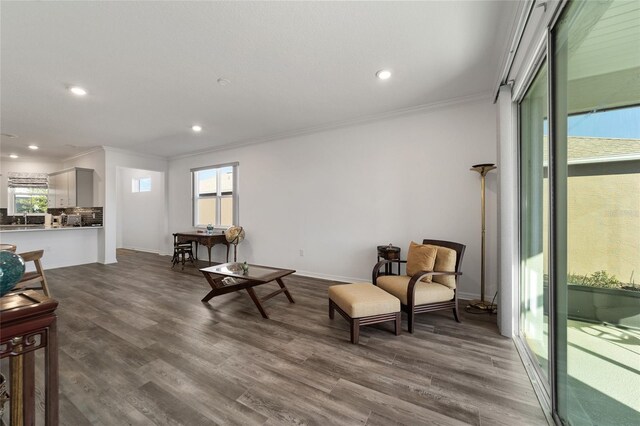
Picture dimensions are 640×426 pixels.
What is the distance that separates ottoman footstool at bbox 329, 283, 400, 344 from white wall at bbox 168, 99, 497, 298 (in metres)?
1.55

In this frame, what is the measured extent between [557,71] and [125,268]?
7251 mm

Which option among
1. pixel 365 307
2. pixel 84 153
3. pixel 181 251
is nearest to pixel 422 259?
pixel 365 307

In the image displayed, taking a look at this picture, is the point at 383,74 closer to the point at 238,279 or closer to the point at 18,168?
the point at 238,279

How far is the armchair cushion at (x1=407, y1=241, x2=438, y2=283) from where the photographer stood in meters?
2.82

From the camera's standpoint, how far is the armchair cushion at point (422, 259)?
2.82 meters

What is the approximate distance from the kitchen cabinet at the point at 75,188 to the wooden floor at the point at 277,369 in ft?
14.1

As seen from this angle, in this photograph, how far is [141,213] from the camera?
313 inches

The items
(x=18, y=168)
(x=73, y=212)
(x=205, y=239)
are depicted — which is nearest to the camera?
(x=205, y=239)

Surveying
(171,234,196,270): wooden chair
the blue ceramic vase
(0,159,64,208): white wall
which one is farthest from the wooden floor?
(0,159,64,208): white wall

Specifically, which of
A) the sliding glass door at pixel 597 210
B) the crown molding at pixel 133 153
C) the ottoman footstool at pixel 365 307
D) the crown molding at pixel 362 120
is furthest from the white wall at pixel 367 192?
the crown molding at pixel 133 153

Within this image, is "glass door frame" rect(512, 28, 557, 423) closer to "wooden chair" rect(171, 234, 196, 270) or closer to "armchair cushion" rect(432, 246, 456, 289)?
"armchair cushion" rect(432, 246, 456, 289)

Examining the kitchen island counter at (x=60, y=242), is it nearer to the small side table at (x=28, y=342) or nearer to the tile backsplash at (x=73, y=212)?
the tile backsplash at (x=73, y=212)

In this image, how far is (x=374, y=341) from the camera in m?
2.37

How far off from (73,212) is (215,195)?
387 centimetres
